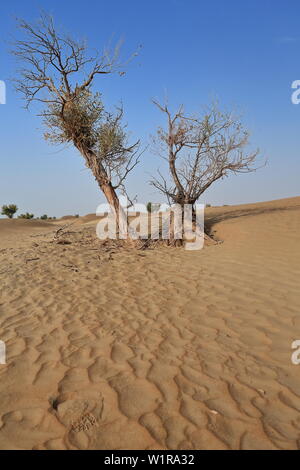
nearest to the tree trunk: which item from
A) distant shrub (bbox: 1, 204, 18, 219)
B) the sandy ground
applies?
the sandy ground

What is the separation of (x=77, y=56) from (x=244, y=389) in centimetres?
1049

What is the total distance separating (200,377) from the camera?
124 inches

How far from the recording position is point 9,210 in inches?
1448

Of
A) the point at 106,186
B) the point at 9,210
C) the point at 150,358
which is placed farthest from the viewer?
the point at 9,210

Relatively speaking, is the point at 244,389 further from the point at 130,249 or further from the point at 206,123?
the point at 206,123

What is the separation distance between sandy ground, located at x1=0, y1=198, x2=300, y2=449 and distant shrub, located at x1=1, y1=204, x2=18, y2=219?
32.2 m

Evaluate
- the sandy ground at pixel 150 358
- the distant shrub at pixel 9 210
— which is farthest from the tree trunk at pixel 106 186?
the distant shrub at pixel 9 210

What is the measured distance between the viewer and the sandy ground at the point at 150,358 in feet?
8.08

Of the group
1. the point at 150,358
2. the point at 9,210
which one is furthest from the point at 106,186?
the point at 9,210

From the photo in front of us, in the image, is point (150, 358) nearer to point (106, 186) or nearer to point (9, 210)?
point (106, 186)

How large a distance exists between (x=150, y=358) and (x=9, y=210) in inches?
1469

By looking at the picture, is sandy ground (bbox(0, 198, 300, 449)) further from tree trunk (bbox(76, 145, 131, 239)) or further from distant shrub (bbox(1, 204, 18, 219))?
distant shrub (bbox(1, 204, 18, 219))

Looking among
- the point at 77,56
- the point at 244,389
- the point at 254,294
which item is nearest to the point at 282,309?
the point at 254,294

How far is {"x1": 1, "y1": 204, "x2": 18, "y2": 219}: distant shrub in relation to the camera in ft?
121
